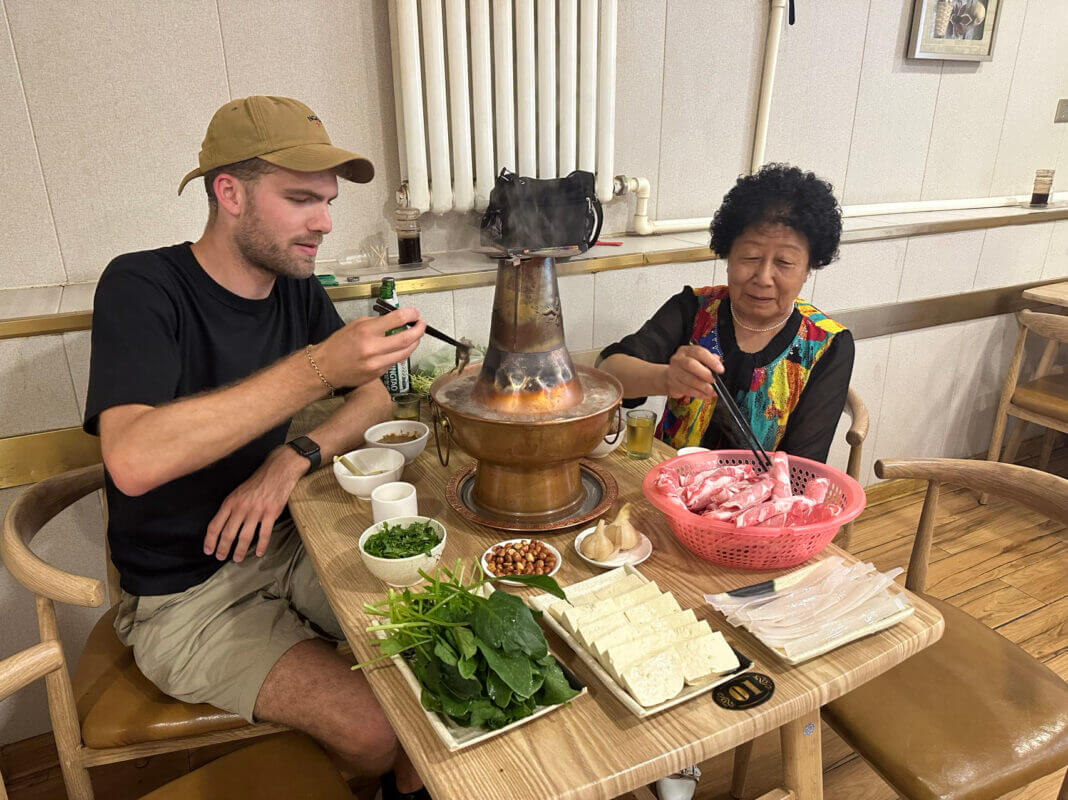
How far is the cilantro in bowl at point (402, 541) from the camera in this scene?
122 centimetres

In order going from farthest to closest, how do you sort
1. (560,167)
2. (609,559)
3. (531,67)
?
(560,167), (531,67), (609,559)

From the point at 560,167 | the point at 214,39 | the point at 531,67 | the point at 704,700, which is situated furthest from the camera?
the point at 560,167

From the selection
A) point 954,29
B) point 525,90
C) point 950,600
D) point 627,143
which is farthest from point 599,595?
point 954,29

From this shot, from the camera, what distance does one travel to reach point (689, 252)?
8.54 feet

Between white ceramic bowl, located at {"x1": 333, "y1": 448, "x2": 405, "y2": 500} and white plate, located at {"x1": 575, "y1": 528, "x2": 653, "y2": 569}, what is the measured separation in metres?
0.45

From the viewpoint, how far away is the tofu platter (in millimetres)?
953

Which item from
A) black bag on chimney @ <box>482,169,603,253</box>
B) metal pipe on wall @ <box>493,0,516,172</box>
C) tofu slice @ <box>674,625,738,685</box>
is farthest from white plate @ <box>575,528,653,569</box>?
metal pipe on wall @ <box>493,0,516,172</box>

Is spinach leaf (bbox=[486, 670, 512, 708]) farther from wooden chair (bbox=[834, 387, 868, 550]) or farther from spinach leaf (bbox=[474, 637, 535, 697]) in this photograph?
wooden chair (bbox=[834, 387, 868, 550])

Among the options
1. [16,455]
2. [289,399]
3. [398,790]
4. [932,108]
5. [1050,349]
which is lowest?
[398,790]

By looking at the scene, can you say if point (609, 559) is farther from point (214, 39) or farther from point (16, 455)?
point (214, 39)

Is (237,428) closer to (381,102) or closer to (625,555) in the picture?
(625,555)

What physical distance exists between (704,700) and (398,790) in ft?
3.36

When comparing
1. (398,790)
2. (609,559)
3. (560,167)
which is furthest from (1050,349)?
(398,790)

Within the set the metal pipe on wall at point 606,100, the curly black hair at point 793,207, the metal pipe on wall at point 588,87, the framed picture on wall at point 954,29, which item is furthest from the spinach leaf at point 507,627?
the framed picture on wall at point 954,29
